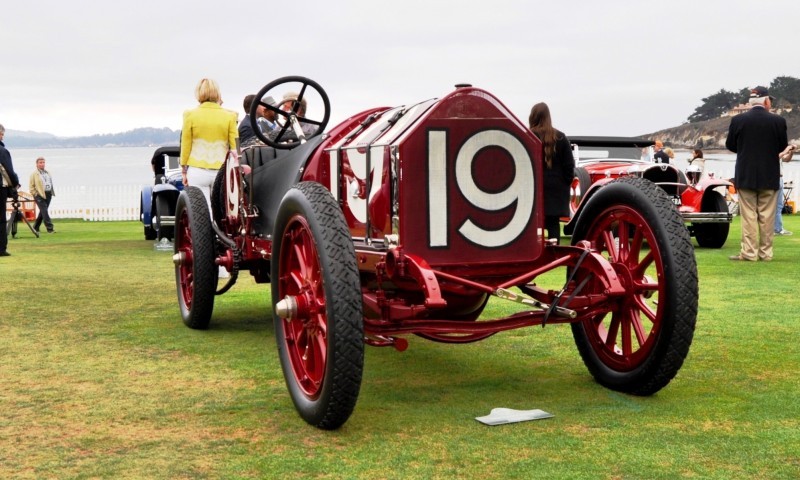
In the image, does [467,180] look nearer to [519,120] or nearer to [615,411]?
[519,120]

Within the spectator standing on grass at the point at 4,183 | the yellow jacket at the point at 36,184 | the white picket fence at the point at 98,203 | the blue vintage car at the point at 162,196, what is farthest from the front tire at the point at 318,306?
the white picket fence at the point at 98,203

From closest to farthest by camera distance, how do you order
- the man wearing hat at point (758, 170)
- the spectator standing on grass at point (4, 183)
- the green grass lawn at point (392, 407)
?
1. the green grass lawn at point (392, 407)
2. the man wearing hat at point (758, 170)
3. the spectator standing on grass at point (4, 183)

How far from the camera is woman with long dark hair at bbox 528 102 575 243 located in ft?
26.1

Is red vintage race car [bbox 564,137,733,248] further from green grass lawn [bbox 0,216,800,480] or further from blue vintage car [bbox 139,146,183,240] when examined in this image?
green grass lawn [bbox 0,216,800,480]

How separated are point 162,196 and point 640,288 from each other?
10.1 metres

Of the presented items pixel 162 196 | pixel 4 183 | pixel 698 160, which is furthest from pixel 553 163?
pixel 698 160

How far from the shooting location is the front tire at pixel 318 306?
145 inches

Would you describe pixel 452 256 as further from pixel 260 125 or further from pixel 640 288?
pixel 260 125

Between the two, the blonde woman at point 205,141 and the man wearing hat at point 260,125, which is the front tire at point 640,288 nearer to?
the man wearing hat at point 260,125

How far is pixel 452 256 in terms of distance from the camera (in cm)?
445

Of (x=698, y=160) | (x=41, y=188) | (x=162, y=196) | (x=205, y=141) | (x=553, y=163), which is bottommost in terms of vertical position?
(x=41, y=188)

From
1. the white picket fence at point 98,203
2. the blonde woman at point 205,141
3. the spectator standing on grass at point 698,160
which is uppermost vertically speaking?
the blonde woman at point 205,141

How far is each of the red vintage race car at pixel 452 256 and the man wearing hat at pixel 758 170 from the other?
21.5 feet

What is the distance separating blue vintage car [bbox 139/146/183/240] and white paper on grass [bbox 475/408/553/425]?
26.3 ft
